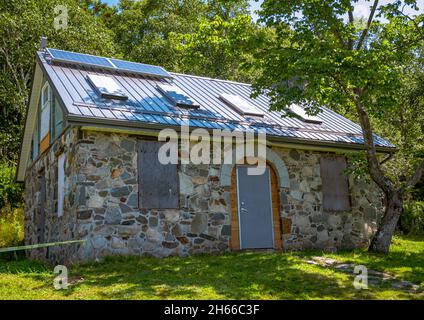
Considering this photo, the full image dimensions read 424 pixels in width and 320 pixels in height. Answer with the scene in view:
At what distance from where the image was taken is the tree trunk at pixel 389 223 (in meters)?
10.5

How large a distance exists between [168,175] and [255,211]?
8.08 feet

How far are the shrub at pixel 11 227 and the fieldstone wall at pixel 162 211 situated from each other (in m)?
5.26

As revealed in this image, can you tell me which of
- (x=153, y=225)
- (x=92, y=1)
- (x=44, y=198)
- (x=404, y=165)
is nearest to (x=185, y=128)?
(x=153, y=225)

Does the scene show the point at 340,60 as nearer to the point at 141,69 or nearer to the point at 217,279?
the point at 217,279

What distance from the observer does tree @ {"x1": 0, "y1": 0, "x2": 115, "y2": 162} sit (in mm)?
21547

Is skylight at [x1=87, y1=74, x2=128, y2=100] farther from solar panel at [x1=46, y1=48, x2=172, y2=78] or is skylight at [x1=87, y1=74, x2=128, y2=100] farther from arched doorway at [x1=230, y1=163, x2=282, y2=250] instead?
arched doorway at [x1=230, y1=163, x2=282, y2=250]

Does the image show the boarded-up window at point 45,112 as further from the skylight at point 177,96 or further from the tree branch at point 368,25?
the tree branch at point 368,25

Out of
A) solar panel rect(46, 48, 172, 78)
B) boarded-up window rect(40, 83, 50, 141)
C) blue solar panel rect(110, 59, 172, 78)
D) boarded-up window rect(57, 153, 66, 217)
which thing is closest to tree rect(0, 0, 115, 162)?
boarded-up window rect(40, 83, 50, 141)

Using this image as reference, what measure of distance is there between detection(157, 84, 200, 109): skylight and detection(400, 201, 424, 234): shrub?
9.73m

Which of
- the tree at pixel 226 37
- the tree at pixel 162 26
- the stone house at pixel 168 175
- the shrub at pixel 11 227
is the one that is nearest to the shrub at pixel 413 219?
the stone house at pixel 168 175

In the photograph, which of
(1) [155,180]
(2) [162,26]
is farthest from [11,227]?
(2) [162,26]

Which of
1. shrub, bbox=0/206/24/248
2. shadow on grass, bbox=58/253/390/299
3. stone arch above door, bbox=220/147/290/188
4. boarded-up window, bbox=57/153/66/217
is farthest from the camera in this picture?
shrub, bbox=0/206/24/248
